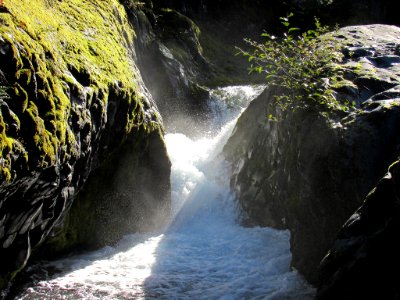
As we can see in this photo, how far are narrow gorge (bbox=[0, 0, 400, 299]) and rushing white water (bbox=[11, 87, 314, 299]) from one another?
0.14 ft

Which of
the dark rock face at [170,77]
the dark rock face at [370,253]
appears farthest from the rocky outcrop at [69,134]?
the dark rock face at [170,77]

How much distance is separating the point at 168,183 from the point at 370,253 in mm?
7601

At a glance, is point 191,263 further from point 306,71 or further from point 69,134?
point 306,71

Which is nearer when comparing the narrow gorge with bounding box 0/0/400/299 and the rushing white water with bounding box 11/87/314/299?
the narrow gorge with bounding box 0/0/400/299

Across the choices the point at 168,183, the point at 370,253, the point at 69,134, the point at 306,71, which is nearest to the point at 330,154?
the point at 306,71

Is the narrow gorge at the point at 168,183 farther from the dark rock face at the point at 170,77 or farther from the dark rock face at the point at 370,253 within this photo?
the dark rock face at the point at 170,77

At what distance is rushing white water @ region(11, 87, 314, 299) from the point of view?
269 inches

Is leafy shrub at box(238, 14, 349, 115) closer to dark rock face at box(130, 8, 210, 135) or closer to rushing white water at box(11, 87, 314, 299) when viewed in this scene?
rushing white water at box(11, 87, 314, 299)

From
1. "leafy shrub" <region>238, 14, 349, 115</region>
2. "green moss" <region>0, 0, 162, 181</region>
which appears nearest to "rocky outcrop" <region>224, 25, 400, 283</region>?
"leafy shrub" <region>238, 14, 349, 115</region>

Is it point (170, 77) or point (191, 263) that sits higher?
point (170, 77)

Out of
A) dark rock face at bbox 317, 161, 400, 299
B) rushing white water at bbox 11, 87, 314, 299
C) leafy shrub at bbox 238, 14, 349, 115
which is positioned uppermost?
leafy shrub at bbox 238, 14, 349, 115

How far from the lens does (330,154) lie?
683 centimetres

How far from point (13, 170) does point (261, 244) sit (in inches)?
245

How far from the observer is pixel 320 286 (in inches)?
192
